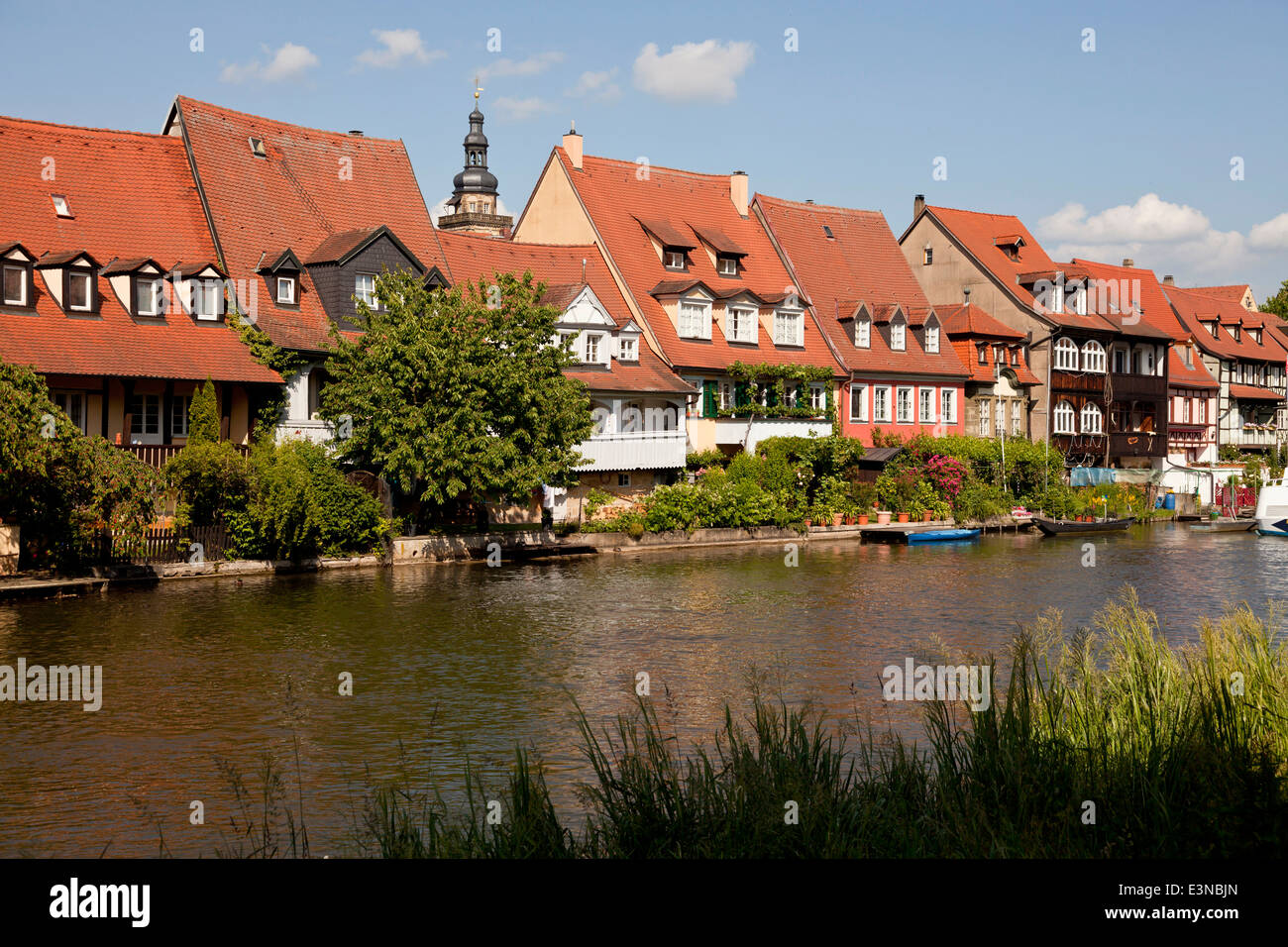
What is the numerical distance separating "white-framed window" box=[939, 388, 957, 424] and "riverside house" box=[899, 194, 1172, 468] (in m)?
7.31

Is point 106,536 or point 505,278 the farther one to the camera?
point 505,278

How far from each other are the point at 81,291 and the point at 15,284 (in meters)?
1.84

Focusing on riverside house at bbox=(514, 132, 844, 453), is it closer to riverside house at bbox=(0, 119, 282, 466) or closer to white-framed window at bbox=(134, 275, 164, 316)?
riverside house at bbox=(0, 119, 282, 466)

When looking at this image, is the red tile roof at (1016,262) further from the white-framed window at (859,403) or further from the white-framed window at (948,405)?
the white-framed window at (859,403)

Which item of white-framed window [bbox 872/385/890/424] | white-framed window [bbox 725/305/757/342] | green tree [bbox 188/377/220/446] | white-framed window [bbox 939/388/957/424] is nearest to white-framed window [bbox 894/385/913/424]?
white-framed window [bbox 872/385/890/424]

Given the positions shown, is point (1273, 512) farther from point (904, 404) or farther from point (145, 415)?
point (145, 415)

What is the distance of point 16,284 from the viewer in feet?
122

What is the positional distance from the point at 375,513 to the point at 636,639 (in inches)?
574

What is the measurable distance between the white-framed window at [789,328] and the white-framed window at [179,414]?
27529 mm

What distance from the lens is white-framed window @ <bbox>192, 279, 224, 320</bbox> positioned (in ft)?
133

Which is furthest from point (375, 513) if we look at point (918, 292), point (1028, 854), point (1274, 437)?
point (1274, 437)

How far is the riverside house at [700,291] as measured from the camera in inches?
2165
